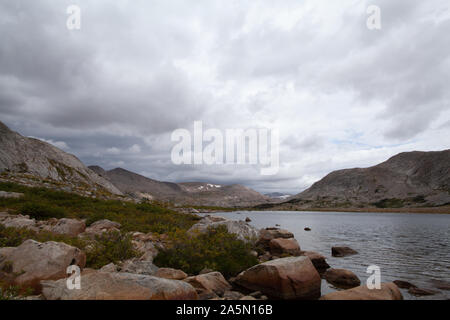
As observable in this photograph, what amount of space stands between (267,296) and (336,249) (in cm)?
1573

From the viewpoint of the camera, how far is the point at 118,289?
6.96 m

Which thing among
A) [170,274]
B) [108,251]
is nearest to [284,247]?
[170,274]

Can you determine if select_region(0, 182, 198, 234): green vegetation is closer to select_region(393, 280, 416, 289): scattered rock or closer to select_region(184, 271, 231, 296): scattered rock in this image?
select_region(184, 271, 231, 296): scattered rock

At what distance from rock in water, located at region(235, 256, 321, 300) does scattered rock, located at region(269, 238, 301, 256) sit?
825cm

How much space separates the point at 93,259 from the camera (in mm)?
10383

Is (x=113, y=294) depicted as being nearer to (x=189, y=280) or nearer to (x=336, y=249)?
(x=189, y=280)

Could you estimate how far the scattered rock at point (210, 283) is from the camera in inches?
364

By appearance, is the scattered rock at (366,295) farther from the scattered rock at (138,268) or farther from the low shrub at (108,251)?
the low shrub at (108,251)

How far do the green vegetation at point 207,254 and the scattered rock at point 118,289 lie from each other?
12.7ft

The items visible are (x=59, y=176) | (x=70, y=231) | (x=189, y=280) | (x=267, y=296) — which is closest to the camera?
(x=189, y=280)

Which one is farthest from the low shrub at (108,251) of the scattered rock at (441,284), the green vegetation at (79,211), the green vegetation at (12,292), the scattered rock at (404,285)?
the scattered rock at (441,284)

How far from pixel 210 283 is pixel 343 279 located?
861 cm

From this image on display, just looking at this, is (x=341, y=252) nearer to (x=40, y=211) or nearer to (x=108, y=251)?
(x=108, y=251)
